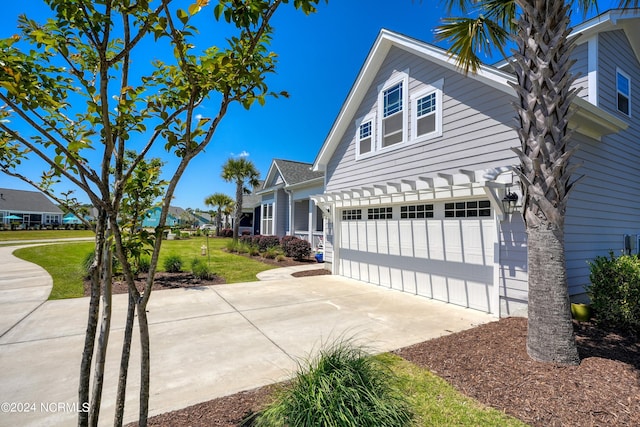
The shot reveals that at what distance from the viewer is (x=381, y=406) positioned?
2580 millimetres

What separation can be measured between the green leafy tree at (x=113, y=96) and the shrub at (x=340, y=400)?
1.10m

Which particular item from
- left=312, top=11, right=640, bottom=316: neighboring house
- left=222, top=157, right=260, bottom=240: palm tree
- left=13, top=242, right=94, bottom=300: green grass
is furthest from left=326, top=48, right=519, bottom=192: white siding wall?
left=222, top=157, right=260, bottom=240: palm tree

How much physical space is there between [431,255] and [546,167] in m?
4.20

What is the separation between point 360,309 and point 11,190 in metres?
66.3

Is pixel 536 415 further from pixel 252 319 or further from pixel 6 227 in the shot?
pixel 6 227

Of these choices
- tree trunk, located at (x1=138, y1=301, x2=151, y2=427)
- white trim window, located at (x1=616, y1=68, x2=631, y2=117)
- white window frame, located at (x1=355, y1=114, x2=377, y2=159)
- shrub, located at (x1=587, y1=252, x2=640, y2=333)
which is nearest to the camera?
tree trunk, located at (x1=138, y1=301, x2=151, y2=427)

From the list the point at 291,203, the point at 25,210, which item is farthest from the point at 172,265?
the point at 25,210

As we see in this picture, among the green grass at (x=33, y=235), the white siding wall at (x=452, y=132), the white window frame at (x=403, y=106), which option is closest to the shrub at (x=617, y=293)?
the white siding wall at (x=452, y=132)

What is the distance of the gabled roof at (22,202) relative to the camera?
154ft

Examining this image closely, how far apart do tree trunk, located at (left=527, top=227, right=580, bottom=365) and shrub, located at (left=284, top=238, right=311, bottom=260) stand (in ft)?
39.7

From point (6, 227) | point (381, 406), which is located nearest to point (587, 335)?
point (381, 406)

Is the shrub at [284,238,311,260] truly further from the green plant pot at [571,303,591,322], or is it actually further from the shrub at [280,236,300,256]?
the green plant pot at [571,303,591,322]

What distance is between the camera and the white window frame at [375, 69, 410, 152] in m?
8.86

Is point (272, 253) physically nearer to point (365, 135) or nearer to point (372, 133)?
point (365, 135)
